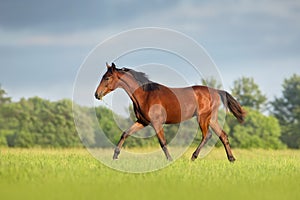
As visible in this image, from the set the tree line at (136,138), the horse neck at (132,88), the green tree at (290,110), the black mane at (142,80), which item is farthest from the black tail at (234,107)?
the green tree at (290,110)

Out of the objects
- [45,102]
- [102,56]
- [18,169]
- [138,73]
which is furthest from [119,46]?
[45,102]

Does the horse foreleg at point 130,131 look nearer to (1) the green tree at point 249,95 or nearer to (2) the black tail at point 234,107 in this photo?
(2) the black tail at point 234,107

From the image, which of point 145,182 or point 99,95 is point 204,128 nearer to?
point 99,95

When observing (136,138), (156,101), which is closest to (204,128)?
(156,101)

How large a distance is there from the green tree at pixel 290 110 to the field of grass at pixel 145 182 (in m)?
46.6

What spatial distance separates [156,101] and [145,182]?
4.54 m

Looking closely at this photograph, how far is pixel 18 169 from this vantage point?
35.8 feet

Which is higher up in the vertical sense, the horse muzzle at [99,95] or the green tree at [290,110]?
the green tree at [290,110]

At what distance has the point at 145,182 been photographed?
9641mm

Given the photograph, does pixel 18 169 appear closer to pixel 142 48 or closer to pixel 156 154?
pixel 142 48

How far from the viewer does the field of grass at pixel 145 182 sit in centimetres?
814

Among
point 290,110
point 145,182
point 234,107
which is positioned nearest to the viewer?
point 145,182

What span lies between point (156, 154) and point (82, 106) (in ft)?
10.2

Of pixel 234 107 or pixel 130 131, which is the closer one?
pixel 130 131
